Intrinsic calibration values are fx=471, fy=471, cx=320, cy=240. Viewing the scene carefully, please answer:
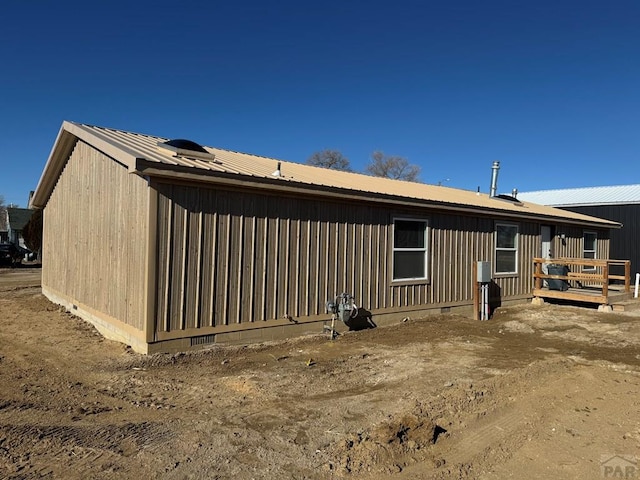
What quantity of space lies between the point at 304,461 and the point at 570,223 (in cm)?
1419

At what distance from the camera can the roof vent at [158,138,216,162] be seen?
7395 mm

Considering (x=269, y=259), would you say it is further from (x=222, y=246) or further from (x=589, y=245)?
(x=589, y=245)

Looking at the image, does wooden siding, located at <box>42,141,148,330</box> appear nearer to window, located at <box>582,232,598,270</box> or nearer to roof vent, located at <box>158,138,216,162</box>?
roof vent, located at <box>158,138,216,162</box>

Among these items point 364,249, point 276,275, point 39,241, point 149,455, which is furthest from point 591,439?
point 39,241

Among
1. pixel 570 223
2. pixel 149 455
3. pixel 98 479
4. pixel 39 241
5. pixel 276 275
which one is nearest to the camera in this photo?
pixel 98 479

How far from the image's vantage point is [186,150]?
7.51 metres

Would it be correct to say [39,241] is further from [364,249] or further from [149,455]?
[149,455]

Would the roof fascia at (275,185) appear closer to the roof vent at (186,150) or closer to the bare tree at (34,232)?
the roof vent at (186,150)

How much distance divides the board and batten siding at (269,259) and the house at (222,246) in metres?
0.02

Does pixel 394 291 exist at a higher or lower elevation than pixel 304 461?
higher

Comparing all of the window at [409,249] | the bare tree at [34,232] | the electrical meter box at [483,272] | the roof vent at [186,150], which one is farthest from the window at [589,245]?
the bare tree at [34,232]

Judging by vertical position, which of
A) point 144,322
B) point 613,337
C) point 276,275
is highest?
point 276,275

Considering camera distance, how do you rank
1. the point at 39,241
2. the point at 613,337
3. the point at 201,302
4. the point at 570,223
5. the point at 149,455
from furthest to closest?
the point at 39,241 < the point at 570,223 < the point at 613,337 < the point at 201,302 < the point at 149,455

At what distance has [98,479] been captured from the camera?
3057mm
